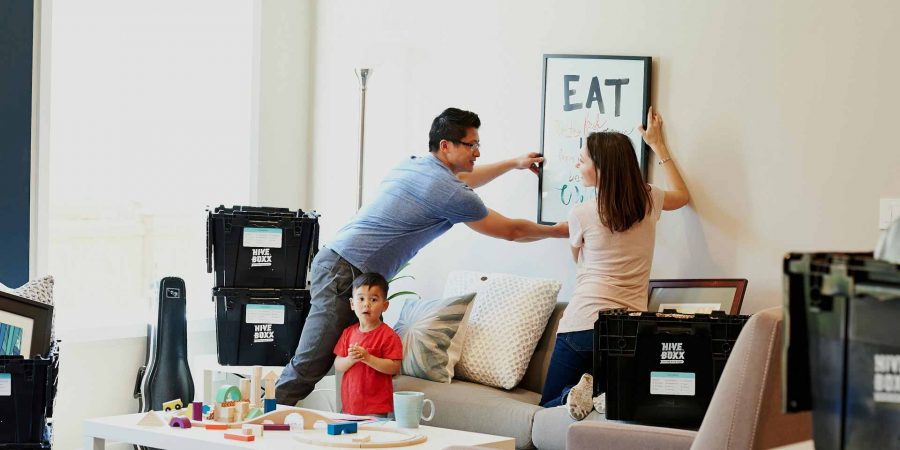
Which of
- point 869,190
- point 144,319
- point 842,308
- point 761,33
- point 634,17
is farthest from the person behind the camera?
point 144,319

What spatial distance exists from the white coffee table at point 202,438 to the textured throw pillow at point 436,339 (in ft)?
3.27

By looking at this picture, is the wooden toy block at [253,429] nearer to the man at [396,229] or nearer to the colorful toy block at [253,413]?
the colorful toy block at [253,413]

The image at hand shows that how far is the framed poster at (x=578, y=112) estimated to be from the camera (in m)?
4.44

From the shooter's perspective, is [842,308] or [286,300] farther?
[286,300]

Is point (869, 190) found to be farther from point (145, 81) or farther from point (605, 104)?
point (145, 81)

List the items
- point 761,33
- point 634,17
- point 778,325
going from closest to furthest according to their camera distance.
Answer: point 778,325, point 761,33, point 634,17

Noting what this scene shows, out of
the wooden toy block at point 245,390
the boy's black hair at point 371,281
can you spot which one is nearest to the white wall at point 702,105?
the boy's black hair at point 371,281

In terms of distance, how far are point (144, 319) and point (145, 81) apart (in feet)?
3.58

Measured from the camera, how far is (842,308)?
138cm

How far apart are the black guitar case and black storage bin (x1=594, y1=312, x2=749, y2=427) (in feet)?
6.52

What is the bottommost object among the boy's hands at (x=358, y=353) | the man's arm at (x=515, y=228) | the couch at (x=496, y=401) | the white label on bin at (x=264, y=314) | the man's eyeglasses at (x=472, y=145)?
the couch at (x=496, y=401)

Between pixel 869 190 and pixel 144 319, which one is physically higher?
pixel 869 190

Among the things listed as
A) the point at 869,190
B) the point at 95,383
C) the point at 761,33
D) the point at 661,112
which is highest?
the point at 761,33

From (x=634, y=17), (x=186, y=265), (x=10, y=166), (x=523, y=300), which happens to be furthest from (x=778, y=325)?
(x=186, y=265)
